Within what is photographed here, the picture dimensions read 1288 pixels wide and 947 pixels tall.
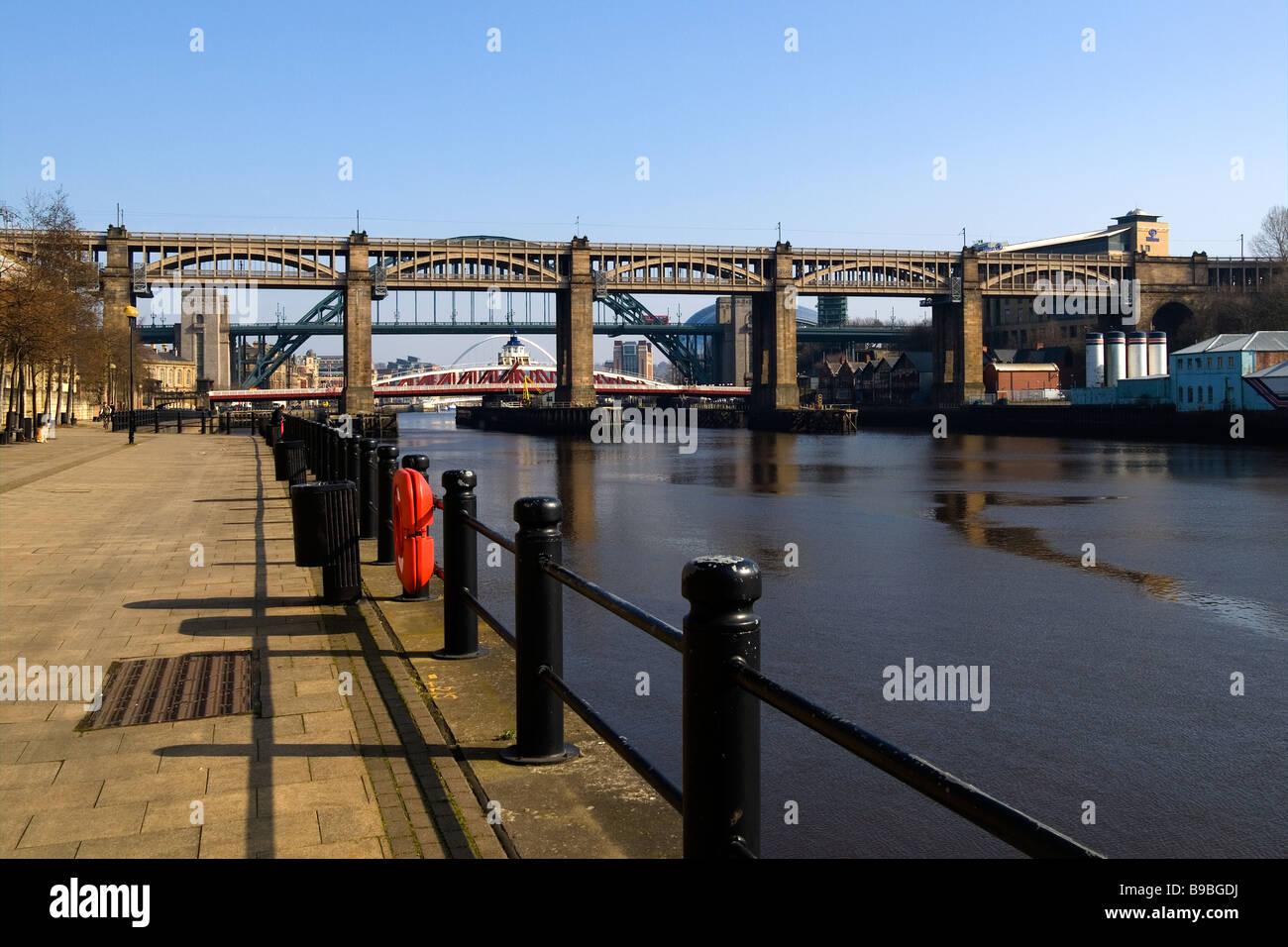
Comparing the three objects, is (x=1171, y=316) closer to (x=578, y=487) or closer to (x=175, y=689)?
(x=578, y=487)

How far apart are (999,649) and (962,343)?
111251 millimetres

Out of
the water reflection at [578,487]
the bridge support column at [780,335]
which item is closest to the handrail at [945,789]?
the water reflection at [578,487]

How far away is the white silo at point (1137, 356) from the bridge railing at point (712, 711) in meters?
97.0

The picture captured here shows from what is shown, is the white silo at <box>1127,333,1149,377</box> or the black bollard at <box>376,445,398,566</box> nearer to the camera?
the black bollard at <box>376,445,398,566</box>

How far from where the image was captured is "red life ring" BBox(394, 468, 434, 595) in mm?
10359

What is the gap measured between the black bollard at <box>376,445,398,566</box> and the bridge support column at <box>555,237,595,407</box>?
9640 cm

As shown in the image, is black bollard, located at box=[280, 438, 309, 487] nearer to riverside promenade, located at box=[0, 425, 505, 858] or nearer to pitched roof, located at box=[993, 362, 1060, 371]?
riverside promenade, located at box=[0, 425, 505, 858]

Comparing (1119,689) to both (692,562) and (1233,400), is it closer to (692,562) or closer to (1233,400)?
(692,562)

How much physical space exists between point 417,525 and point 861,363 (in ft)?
487

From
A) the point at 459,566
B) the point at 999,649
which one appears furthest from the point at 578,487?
the point at 459,566

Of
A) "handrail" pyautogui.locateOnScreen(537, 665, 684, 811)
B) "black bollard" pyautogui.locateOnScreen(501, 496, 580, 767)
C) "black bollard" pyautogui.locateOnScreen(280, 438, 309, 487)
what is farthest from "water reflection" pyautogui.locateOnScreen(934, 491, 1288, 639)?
"black bollard" pyautogui.locateOnScreen(280, 438, 309, 487)

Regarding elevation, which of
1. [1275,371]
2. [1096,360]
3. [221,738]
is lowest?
[221,738]

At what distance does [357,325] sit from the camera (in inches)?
4126

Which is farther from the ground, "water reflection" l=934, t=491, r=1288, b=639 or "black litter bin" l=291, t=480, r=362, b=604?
"black litter bin" l=291, t=480, r=362, b=604
